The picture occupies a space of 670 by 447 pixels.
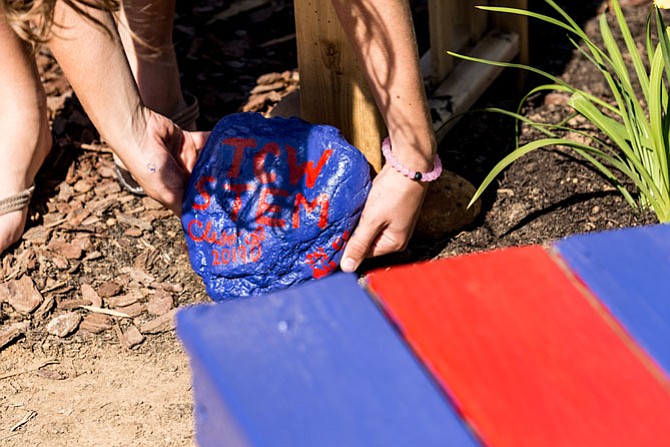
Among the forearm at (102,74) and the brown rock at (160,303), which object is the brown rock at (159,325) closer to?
the brown rock at (160,303)

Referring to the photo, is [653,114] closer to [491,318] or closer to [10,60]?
[491,318]

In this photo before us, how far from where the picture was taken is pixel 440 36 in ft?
8.76

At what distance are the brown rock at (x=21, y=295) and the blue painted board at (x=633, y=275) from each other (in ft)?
4.67

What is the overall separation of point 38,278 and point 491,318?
1.45 m

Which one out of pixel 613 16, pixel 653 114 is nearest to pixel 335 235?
pixel 653 114

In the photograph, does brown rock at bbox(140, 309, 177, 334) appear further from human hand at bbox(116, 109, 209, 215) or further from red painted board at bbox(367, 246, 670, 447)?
red painted board at bbox(367, 246, 670, 447)

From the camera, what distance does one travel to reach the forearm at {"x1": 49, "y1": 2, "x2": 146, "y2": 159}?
2047mm

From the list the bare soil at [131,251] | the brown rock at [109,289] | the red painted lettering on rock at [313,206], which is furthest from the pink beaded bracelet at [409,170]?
the brown rock at [109,289]

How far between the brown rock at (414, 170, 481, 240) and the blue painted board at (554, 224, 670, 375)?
0.94 metres

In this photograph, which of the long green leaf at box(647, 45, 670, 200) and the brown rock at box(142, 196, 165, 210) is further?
the brown rock at box(142, 196, 165, 210)

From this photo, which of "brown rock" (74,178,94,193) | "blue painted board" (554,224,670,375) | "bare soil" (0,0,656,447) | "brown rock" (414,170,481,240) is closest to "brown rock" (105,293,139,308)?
"bare soil" (0,0,656,447)

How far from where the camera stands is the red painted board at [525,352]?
1.17m

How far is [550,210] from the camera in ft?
8.04

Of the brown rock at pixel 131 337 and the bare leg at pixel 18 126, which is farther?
the bare leg at pixel 18 126
